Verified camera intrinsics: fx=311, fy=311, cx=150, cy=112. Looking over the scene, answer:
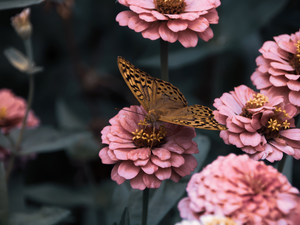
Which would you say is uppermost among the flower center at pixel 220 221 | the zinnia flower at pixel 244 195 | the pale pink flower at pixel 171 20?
the pale pink flower at pixel 171 20

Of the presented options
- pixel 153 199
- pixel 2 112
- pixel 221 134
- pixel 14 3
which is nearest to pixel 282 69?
pixel 221 134

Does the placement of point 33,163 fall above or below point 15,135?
below

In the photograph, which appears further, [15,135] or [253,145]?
[15,135]

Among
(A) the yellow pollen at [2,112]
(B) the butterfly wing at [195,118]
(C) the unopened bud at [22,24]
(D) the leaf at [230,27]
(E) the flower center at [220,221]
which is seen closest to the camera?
(E) the flower center at [220,221]

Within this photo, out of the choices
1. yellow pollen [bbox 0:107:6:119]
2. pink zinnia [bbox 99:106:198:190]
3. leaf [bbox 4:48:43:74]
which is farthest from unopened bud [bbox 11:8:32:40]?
pink zinnia [bbox 99:106:198:190]

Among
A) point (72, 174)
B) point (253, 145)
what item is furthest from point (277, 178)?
point (72, 174)

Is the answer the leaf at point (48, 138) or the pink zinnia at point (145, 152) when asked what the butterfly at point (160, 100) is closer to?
the pink zinnia at point (145, 152)

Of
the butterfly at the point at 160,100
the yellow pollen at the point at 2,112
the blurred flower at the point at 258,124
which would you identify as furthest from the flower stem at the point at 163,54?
the yellow pollen at the point at 2,112

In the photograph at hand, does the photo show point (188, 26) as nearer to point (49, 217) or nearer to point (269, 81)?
point (269, 81)
